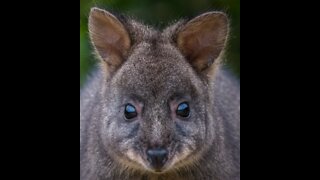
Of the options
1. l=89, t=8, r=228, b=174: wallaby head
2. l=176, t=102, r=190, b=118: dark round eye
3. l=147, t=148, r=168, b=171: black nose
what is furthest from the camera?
l=176, t=102, r=190, b=118: dark round eye

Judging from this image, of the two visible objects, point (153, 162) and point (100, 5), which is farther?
point (100, 5)

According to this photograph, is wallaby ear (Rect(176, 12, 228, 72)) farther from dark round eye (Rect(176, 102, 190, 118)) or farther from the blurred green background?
the blurred green background

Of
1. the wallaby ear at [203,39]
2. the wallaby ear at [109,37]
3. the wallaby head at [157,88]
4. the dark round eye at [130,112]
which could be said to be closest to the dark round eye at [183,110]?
the wallaby head at [157,88]

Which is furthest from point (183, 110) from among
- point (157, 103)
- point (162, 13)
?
point (162, 13)

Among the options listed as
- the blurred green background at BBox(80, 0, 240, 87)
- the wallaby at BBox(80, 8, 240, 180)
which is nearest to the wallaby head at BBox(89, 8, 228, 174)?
the wallaby at BBox(80, 8, 240, 180)

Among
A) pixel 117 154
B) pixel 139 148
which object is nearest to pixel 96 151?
pixel 117 154
